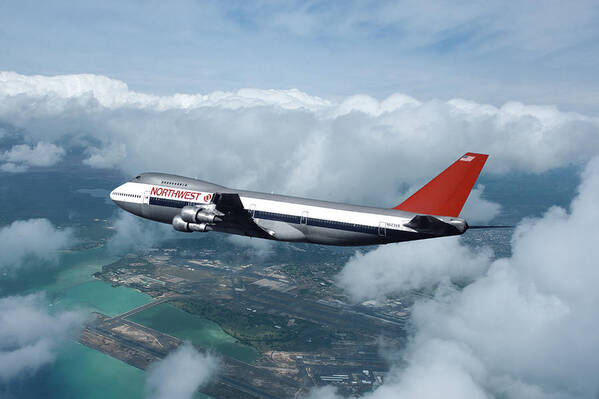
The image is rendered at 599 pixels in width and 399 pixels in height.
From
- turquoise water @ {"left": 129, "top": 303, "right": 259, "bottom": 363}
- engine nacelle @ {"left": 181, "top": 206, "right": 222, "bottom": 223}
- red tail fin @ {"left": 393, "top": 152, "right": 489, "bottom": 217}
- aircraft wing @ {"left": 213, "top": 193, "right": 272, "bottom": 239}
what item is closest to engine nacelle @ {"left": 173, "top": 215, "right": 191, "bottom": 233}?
engine nacelle @ {"left": 181, "top": 206, "right": 222, "bottom": 223}

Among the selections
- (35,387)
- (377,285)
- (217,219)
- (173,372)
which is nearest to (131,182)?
(217,219)

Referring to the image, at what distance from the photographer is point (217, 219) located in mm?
31422

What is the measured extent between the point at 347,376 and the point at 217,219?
81.8 meters

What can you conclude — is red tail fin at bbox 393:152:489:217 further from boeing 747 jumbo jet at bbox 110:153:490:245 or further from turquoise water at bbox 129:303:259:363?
turquoise water at bbox 129:303:259:363

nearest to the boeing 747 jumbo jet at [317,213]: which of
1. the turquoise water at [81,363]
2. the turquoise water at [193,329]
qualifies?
the turquoise water at [81,363]

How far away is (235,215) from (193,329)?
98.6 meters

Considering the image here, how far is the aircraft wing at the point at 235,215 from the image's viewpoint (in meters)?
30.1

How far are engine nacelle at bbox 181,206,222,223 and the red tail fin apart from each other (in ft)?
64.5

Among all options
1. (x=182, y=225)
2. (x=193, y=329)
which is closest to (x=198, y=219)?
(x=182, y=225)

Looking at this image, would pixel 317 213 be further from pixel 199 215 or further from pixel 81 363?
pixel 81 363

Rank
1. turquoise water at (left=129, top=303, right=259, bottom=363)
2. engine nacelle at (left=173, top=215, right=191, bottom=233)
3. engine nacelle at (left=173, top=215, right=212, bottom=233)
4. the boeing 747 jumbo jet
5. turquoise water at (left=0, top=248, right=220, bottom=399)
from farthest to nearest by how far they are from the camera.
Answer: turquoise water at (left=129, top=303, right=259, bottom=363), turquoise water at (left=0, top=248, right=220, bottom=399), engine nacelle at (left=173, top=215, right=191, bottom=233), engine nacelle at (left=173, top=215, right=212, bottom=233), the boeing 747 jumbo jet

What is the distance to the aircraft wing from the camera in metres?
30.1

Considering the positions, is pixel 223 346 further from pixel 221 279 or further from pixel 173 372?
pixel 221 279

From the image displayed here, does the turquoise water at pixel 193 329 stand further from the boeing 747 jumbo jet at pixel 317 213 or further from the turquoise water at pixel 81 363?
the boeing 747 jumbo jet at pixel 317 213
